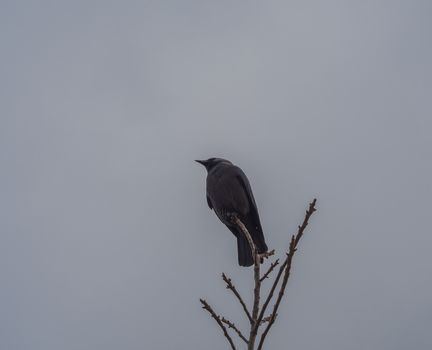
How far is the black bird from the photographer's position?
625 cm

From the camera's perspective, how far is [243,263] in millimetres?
5859

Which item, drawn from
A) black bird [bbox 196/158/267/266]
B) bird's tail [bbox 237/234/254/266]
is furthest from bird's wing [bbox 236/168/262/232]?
bird's tail [bbox 237/234/254/266]

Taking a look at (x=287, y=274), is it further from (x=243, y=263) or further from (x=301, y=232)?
(x=243, y=263)

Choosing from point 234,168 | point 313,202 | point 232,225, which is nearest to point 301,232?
point 313,202

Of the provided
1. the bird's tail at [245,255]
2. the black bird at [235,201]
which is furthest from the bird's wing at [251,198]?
the bird's tail at [245,255]

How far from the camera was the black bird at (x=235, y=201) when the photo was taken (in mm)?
6245

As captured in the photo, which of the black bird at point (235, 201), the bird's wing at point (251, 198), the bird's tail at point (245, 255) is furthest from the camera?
the bird's wing at point (251, 198)

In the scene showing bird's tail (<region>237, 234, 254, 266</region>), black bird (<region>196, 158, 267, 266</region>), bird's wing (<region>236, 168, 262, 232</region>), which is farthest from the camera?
bird's wing (<region>236, 168, 262, 232</region>)

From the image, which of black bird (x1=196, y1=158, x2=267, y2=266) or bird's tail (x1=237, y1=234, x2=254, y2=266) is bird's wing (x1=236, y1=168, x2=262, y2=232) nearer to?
black bird (x1=196, y1=158, x2=267, y2=266)

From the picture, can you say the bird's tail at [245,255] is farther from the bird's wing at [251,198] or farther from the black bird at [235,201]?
the bird's wing at [251,198]

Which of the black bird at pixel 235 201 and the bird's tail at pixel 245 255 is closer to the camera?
the bird's tail at pixel 245 255

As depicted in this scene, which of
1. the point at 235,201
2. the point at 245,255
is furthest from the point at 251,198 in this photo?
the point at 245,255

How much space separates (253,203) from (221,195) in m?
0.41

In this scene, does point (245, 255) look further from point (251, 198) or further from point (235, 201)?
point (251, 198)
